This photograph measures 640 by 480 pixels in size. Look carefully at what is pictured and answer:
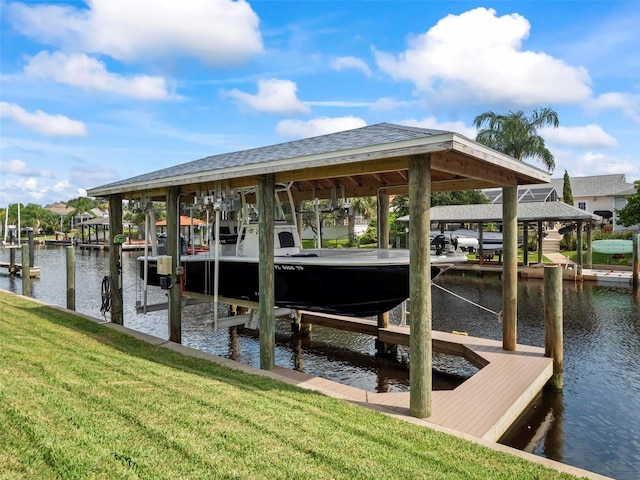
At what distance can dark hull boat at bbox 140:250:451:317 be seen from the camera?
7.89 metres

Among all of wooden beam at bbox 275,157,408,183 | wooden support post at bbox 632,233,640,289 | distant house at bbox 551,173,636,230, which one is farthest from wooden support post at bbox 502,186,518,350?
distant house at bbox 551,173,636,230

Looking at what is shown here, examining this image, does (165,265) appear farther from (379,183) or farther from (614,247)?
(614,247)

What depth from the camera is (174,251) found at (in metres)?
9.55

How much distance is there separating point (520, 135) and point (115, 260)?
133 ft

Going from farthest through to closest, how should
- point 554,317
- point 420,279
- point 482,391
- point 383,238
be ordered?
point 383,238
point 554,317
point 482,391
point 420,279

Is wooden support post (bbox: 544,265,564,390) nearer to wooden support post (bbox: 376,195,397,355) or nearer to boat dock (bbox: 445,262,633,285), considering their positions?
wooden support post (bbox: 376,195,397,355)

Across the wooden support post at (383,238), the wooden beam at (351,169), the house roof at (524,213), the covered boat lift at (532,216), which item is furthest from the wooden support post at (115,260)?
the house roof at (524,213)

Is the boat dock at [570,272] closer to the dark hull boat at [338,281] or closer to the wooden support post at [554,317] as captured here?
the wooden support post at [554,317]

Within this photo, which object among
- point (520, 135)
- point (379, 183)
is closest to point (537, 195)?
point (520, 135)

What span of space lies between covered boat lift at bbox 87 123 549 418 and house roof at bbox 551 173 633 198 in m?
46.0

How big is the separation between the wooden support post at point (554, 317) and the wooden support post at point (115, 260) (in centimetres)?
930

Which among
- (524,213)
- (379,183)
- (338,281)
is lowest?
(338,281)

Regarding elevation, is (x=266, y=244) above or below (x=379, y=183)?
below

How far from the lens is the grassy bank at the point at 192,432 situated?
12.0 ft
